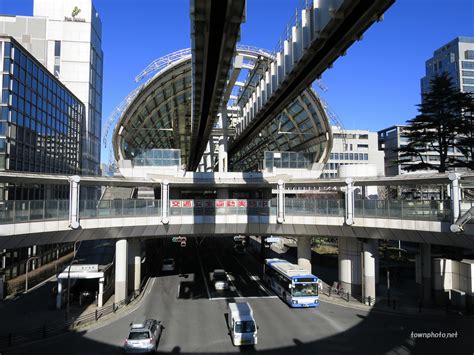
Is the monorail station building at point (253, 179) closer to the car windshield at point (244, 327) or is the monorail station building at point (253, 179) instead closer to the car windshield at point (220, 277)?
the car windshield at point (220, 277)

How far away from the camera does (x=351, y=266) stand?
3391 centimetres

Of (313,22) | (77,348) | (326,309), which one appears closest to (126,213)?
(77,348)

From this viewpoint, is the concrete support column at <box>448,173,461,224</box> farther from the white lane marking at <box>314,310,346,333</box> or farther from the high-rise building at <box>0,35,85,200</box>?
the high-rise building at <box>0,35,85,200</box>

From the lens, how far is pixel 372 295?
102 feet

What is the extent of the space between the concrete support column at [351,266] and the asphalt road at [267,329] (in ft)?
15.0

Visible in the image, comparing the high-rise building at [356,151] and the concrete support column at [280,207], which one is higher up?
the high-rise building at [356,151]

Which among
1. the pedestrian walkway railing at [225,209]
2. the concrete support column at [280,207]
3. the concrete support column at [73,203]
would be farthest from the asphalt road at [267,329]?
the pedestrian walkway railing at [225,209]

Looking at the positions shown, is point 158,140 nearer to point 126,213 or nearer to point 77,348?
point 126,213

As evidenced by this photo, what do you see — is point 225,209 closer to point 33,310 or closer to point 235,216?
point 235,216

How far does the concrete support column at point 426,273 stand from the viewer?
3125 centimetres

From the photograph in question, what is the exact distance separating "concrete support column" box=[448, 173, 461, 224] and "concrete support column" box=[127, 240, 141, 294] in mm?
27214

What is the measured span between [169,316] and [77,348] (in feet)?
25.2

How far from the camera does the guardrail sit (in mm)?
21922

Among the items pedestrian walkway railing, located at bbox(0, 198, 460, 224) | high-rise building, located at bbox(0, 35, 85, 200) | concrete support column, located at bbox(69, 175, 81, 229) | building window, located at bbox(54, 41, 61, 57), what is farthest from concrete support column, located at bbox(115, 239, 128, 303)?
building window, located at bbox(54, 41, 61, 57)
